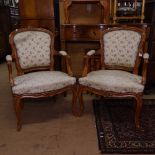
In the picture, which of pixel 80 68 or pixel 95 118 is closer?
pixel 95 118

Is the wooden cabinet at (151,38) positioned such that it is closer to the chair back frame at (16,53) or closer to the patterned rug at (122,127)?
the patterned rug at (122,127)

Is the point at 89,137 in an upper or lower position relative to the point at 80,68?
lower

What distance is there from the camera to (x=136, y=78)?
2270mm

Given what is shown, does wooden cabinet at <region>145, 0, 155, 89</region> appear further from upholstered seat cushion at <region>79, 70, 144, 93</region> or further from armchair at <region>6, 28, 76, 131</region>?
armchair at <region>6, 28, 76, 131</region>

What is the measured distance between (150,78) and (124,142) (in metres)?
1.33

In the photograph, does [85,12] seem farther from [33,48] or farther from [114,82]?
[114,82]

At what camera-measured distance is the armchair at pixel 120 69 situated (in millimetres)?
2152

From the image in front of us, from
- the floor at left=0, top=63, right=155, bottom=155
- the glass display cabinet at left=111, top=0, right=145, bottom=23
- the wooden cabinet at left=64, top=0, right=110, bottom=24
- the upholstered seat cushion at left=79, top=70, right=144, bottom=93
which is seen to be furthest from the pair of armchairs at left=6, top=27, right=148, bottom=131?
the wooden cabinet at left=64, top=0, right=110, bottom=24

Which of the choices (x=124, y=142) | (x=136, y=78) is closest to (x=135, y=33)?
(x=136, y=78)

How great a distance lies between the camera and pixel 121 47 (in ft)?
8.39

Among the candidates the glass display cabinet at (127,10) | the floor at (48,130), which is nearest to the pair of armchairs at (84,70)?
the floor at (48,130)

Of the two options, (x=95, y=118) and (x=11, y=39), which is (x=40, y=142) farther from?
(x=11, y=39)

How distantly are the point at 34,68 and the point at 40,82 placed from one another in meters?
0.49

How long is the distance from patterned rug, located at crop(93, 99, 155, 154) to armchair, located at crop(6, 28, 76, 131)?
44cm
